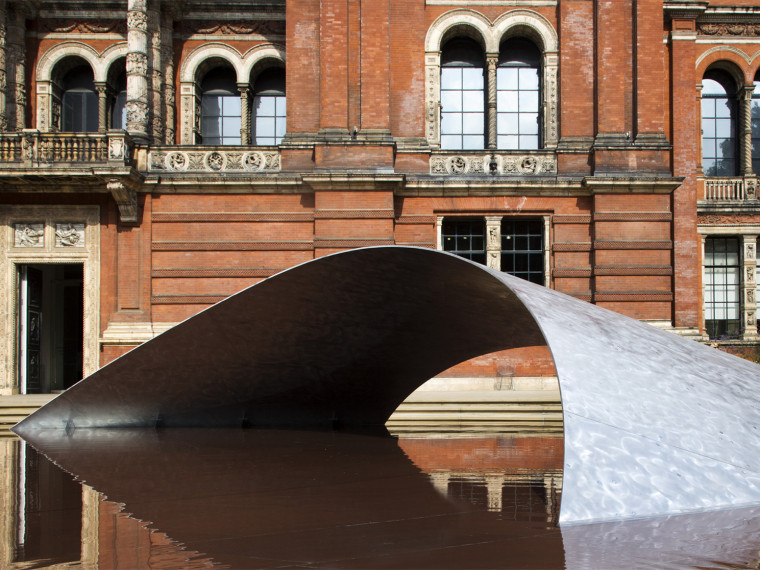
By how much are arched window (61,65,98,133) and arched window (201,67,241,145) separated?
9.52 feet

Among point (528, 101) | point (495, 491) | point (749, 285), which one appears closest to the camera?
point (495, 491)

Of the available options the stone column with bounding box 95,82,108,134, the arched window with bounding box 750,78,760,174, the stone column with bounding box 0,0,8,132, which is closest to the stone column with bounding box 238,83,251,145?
the stone column with bounding box 95,82,108,134

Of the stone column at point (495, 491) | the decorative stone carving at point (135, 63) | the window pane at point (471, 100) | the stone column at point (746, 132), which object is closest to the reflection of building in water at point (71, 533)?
the stone column at point (495, 491)

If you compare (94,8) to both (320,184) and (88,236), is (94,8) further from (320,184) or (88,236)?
(320,184)

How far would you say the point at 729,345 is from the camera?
2033 cm

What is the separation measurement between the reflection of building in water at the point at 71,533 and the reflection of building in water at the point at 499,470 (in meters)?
2.32

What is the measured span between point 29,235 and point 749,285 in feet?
60.8

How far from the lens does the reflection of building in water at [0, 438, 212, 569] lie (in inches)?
160

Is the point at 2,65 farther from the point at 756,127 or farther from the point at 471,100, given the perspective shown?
the point at 756,127

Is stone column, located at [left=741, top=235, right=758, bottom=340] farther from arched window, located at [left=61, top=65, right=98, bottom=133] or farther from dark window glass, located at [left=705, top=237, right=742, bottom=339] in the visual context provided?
arched window, located at [left=61, top=65, right=98, bottom=133]

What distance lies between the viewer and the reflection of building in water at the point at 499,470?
568cm

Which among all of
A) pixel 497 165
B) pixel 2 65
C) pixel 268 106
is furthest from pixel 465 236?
pixel 2 65

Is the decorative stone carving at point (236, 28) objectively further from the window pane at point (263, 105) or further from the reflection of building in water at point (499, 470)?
the reflection of building in water at point (499, 470)

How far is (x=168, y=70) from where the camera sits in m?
20.3
